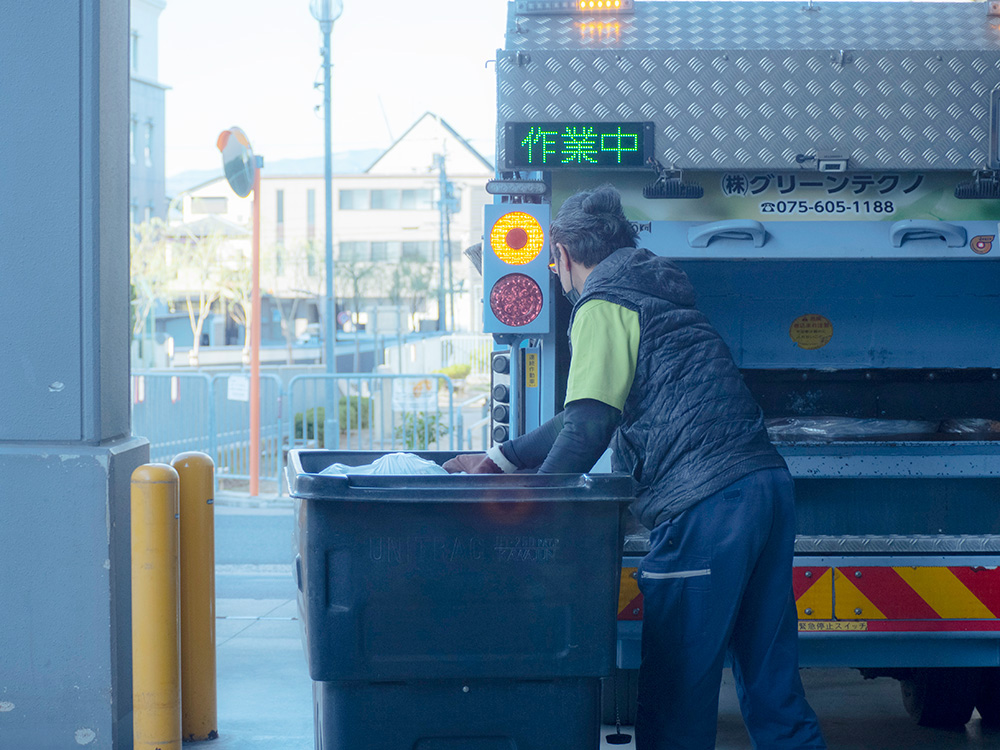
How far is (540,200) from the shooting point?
3.88 m

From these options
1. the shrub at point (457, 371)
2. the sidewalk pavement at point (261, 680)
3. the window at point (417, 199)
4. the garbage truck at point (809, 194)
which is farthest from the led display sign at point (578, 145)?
the window at point (417, 199)

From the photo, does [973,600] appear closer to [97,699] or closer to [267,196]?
[97,699]

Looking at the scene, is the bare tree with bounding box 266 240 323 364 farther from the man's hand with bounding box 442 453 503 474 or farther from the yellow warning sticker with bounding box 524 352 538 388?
the man's hand with bounding box 442 453 503 474

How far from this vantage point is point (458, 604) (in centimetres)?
249

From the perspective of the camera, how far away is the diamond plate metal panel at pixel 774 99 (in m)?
3.82

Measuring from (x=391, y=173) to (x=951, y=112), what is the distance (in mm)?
57201

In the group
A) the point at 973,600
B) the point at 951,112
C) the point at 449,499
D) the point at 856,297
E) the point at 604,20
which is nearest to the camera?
the point at 449,499

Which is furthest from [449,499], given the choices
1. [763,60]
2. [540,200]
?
[763,60]

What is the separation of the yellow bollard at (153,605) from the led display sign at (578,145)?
1613mm

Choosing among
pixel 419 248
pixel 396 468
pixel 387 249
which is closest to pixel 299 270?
pixel 387 249

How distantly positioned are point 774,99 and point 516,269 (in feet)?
3.60

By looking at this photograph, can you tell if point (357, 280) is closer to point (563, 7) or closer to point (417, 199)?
point (417, 199)

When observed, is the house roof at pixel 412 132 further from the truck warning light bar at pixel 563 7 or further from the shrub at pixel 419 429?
the truck warning light bar at pixel 563 7

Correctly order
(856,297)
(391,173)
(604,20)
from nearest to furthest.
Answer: (604,20) < (856,297) < (391,173)
